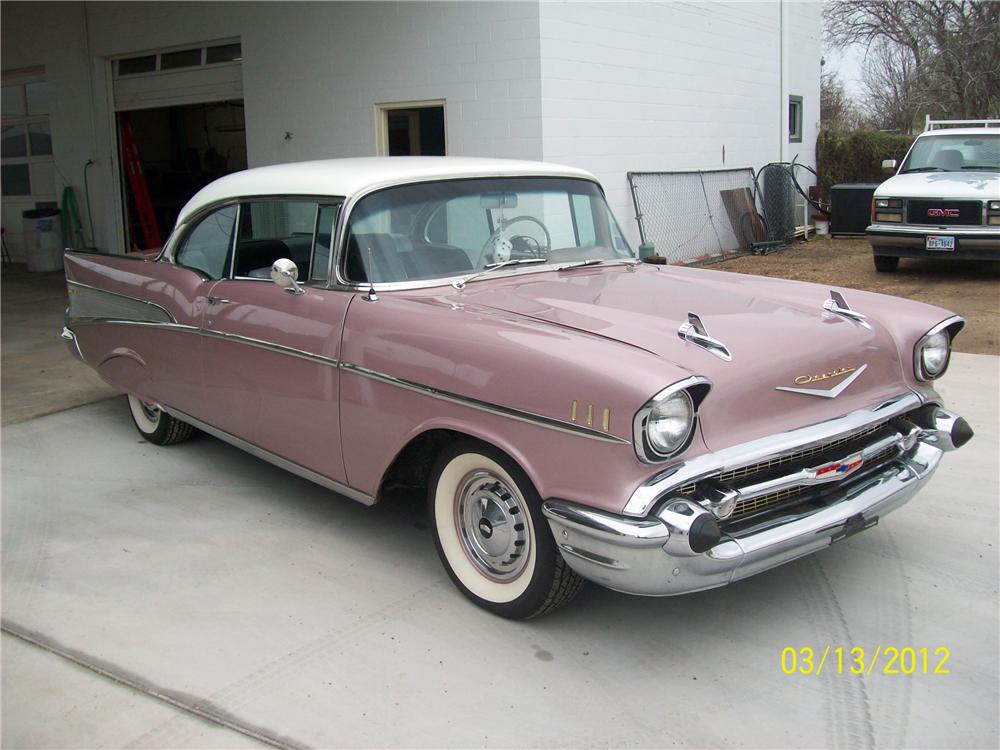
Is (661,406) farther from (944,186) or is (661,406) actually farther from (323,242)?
(944,186)

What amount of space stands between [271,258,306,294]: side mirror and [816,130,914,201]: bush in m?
14.3

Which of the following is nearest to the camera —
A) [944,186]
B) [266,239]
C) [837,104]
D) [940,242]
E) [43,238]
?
[266,239]

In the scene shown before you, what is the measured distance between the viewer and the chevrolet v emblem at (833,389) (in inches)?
128

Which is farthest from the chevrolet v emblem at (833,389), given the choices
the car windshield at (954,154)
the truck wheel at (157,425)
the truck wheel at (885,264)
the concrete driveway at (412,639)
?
the car windshield at (954,154)

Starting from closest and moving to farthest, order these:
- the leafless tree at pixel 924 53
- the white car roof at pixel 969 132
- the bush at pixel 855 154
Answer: the white car roof at pixel 969 132 < the bush at pixel 855 154 < the leafless tree at pixel 924 53

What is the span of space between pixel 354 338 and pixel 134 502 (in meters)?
1.77

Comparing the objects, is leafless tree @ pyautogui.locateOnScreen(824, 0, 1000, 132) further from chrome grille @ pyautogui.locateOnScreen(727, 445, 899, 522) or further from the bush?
chrome grille @ pyautogui.locateOnScreen(727, 445, 899, 522)

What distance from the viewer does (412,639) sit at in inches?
132

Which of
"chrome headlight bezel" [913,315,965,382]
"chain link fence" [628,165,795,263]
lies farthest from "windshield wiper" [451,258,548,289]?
"chain link fence" [628,165,795,263]

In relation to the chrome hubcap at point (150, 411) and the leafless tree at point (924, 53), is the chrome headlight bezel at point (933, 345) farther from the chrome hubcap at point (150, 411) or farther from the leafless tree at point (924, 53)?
the leafless tree at point (924, 53)

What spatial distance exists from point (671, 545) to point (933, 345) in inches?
67.3

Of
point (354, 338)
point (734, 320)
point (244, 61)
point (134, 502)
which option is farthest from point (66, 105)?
point (734, 320)

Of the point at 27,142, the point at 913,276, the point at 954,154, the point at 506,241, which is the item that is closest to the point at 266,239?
the point at 506,241
